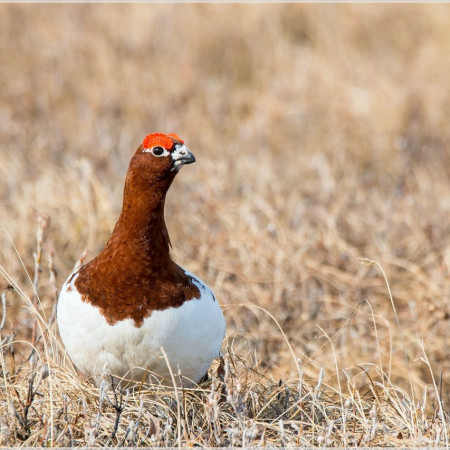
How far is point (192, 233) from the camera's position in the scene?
17.0 feet

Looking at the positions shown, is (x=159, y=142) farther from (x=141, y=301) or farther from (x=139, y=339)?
(x=139, y=339)

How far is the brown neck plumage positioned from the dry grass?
0.99 ft

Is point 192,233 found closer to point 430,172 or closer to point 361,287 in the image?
point 361,287

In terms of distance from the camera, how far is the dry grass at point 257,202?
115 inches

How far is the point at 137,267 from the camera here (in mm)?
2910

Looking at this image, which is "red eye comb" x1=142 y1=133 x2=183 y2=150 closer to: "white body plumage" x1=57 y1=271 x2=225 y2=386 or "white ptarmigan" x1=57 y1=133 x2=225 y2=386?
"white ptarmigan" x1=57 y1=133 x2=225 y2=386

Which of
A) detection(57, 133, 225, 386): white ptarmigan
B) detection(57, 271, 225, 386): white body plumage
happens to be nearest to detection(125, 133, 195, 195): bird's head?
detection(57, 133, 225, 386): white ptarmigan

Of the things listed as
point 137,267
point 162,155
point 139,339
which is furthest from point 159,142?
point 139,339

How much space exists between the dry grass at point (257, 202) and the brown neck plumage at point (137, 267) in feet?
0.99

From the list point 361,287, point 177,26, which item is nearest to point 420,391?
point 361,287

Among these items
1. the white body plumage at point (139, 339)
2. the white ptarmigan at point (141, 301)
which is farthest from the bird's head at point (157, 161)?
the white body plumage at point (139, 339)

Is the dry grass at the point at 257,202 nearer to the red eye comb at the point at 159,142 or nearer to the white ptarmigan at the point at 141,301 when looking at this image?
the white ptarmigan at the point at 141,301

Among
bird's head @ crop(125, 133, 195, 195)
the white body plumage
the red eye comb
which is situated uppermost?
the red eye comb

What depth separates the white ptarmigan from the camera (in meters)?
2.85
